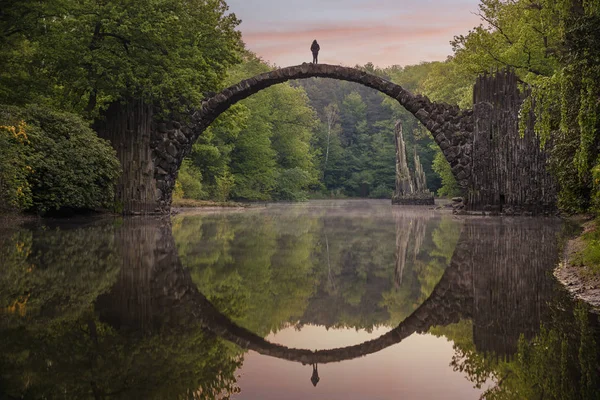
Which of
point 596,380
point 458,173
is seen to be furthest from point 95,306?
point 458,173

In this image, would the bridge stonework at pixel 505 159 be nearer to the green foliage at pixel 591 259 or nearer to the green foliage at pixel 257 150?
the green foliage at pixel 257 150

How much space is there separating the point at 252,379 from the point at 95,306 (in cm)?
286

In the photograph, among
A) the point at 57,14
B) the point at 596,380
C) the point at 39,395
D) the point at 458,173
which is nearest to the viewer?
the point at 39,395

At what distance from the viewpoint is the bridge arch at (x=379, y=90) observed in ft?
87.5

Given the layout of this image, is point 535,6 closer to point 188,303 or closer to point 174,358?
point 188,303

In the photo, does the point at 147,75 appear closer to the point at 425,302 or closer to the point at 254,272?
the point at 254,272

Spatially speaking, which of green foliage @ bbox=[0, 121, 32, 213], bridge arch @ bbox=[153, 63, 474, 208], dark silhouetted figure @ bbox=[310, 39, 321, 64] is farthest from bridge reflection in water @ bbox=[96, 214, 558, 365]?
dark silhouetted figure @ bbox=[310, 39, 321, 64]

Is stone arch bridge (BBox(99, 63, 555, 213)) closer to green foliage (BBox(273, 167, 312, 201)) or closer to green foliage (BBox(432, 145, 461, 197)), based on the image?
green foliage (BBox(432, 145, 461, 197))

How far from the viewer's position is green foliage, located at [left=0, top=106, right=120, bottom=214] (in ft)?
66.7

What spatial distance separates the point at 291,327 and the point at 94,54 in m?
19.8

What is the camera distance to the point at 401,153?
149 feet

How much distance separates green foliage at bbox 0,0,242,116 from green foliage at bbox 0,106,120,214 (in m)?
2.36

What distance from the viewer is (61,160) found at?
21016mm

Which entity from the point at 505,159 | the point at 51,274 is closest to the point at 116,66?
the point at 505,159
